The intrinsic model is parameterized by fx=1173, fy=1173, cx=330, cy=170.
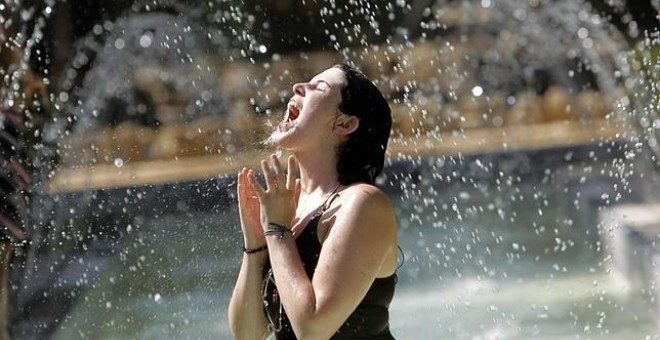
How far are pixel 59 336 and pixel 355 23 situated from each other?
A: 8.12m

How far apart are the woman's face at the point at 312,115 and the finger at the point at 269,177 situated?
0.30 ft

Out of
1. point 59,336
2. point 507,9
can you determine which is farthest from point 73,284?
point 507,9

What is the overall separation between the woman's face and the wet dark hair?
0.02m

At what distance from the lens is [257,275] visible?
2.21 m

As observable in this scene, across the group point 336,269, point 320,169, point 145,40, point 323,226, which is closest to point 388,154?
point 145,40

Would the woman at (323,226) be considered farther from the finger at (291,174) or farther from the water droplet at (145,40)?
the water droplet at (145,40)

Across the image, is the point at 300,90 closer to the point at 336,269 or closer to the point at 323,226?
the point at 323,226

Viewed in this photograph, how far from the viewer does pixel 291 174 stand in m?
2.26

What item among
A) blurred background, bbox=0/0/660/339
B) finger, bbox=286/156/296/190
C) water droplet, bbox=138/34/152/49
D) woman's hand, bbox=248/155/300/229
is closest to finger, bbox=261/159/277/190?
woman's hand, bbox=248/155/300/229

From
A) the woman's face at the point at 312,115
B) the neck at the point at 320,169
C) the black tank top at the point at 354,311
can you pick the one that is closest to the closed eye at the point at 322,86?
the woman's face at the point at 312,115

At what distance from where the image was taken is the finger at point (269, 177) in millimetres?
2107

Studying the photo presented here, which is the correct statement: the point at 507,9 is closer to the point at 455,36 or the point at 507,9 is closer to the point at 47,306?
the point at 455,36

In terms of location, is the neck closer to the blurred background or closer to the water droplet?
the blurred background

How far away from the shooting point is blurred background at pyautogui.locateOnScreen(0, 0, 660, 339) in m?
4.90
